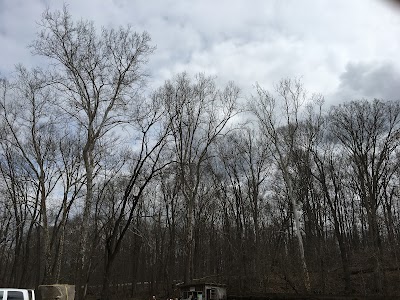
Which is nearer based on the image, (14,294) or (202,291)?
(14,294)

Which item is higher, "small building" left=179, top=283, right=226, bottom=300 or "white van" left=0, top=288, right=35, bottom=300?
"white van" left=0, top=288, right=35, bottom=300

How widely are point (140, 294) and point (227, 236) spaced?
1407cm

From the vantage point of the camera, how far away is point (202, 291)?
2730cm

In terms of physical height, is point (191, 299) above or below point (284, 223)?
below

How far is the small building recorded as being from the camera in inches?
1075

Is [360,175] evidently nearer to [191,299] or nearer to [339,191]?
[339,191]

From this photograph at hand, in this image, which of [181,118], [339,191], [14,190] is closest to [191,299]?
[181,118]

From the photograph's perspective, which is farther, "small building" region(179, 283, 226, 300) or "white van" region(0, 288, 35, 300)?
"small building" region(179, 283, 226, 300)

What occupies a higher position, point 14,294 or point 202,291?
point 14,294

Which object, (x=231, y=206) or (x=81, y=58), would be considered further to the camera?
(x=231, y=206)

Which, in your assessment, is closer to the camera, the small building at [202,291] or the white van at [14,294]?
the white van at [14,294]

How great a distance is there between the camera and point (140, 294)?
44.4m

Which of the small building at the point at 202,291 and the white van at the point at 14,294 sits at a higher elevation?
the white van at the point at 14,294

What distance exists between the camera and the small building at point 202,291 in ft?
89.6
